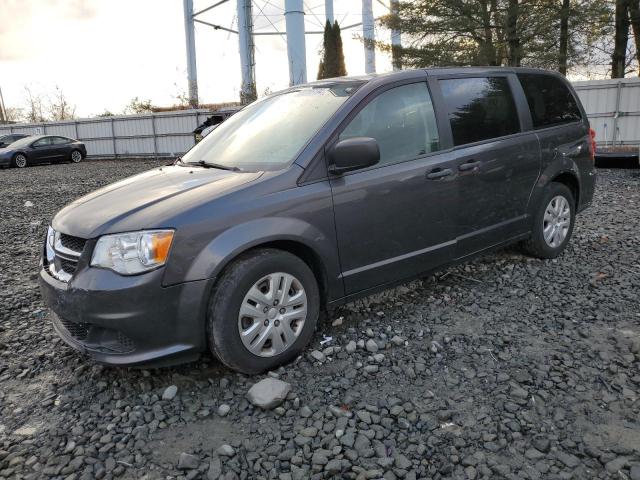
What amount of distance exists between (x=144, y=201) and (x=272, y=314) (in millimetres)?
995

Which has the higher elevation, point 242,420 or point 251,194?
point 251,194

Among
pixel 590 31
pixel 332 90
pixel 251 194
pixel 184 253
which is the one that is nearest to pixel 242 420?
pixel 184 253

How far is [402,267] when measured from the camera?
12.7 ft

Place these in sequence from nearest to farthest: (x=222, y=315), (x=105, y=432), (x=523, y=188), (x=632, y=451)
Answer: (x=632, y=451) < (x=105, y=432) < (x=222, y=315) < (x=523, y=188)

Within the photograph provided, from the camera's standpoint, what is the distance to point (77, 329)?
10.3 feet

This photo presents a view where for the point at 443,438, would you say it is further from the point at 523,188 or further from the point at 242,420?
the point at 523,188

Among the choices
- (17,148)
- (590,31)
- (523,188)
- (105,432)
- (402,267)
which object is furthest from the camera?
(17,148)

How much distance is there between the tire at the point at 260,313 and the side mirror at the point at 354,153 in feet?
2.16

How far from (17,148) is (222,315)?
2239cm

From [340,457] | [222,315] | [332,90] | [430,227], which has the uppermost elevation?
[332,90]

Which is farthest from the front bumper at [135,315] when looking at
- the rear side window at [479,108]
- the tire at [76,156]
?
the tire at [76,156]

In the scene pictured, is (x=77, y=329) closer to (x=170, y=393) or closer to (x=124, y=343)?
(x=124, y=343)

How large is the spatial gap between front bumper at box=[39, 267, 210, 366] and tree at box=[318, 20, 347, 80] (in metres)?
32.2

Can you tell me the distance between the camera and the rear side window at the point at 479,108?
4207 millimetres
